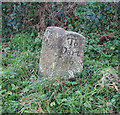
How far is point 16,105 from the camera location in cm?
270

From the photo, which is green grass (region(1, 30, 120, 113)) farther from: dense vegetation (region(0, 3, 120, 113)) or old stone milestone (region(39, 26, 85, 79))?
old stone milestone (region(39, 26, 85, 79))

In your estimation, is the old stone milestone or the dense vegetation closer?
the dense vegetation

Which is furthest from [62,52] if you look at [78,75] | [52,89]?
[52,89]

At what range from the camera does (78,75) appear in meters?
3.26

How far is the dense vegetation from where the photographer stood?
2684mm

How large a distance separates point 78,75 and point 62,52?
53 centimetres

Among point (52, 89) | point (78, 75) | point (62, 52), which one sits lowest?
point (52, 89)

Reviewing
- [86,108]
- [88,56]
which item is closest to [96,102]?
[86,108]

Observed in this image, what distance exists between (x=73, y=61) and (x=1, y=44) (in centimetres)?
215

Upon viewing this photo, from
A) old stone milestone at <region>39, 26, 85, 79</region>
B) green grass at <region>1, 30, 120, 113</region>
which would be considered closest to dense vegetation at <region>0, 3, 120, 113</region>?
green grass at <region>1, 30, 120, 113</region>

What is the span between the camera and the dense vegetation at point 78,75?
8.80ft

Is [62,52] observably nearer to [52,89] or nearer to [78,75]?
[78,75]

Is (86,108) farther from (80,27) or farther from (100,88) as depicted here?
(80,27)

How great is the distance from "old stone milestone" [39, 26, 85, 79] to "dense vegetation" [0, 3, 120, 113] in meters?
0.19
